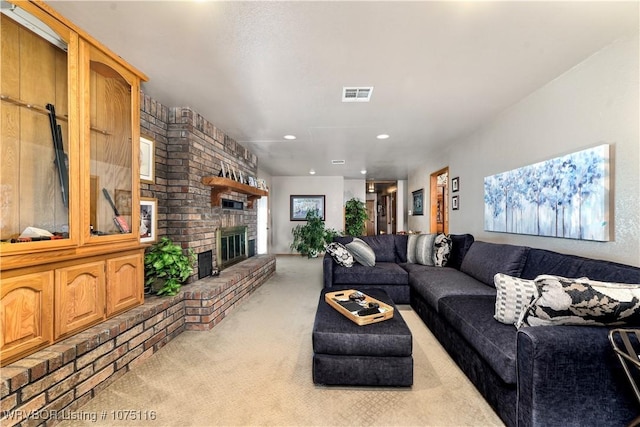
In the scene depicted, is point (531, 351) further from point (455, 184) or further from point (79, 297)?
point (455, 184)

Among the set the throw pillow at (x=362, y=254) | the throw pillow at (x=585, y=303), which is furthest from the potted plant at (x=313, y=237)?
the throw pillow at (x=585, y=303)

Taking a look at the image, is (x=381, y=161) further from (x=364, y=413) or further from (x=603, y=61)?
(x=364, y=413)

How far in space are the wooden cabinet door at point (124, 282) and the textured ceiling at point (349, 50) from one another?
1.54 m

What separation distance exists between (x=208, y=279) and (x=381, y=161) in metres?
4.16

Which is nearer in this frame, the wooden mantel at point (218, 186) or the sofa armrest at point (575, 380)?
the sofa armrest at point (575, 380)

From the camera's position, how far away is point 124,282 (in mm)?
2016

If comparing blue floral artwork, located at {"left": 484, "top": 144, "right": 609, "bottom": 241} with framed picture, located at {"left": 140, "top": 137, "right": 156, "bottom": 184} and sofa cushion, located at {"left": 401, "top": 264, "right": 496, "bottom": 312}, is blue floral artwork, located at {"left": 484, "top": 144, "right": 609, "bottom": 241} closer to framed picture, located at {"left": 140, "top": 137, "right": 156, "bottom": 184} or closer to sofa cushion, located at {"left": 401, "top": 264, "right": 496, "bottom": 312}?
sofa cushion, located at {"left": 401, "top": 264, "right": 496, "bottom": 312}

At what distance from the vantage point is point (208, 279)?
305cm

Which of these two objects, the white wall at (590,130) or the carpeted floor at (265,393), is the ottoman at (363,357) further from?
the white wall at (590,130)

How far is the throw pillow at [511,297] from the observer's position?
4.93ft

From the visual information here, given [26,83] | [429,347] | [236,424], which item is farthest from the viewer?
[429,347]

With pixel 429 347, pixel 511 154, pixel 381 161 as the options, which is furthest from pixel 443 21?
pixel 381 161

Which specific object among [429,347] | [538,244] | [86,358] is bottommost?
[429,347]

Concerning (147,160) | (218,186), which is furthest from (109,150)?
(218,186)
